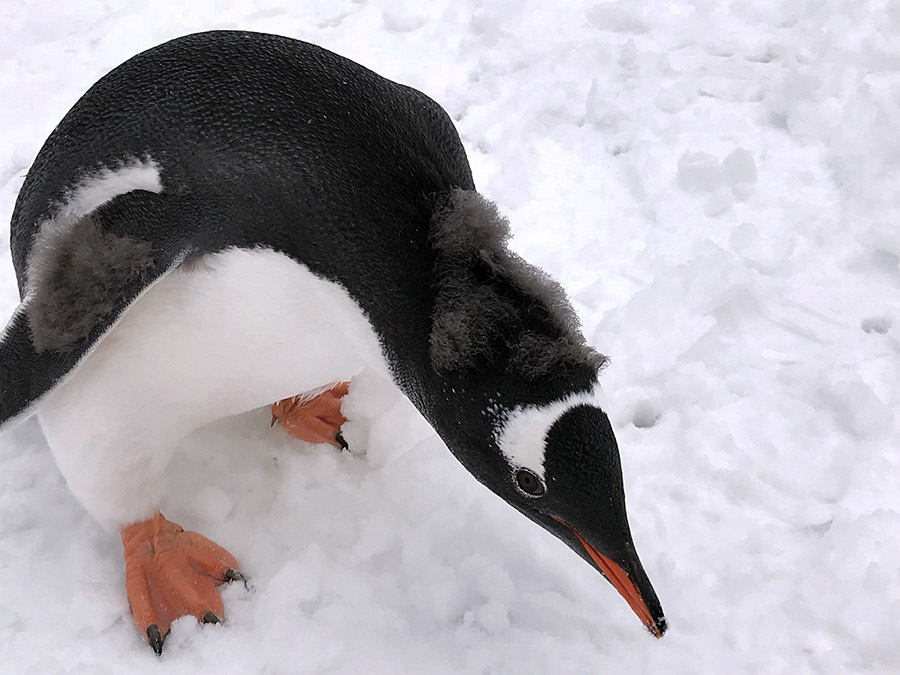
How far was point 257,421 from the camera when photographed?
1.82 m

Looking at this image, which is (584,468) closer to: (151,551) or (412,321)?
(412,321)

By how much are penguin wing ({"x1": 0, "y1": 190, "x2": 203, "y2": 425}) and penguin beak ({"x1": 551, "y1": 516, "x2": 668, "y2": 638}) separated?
675 millimetres

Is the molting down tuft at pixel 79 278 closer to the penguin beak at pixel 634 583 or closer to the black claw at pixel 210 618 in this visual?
the black claw at pixel 210 618

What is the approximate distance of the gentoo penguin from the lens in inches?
43.9

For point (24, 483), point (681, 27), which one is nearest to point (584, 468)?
point (24, 483)

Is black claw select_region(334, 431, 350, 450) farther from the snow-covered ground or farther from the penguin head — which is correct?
the penguin head

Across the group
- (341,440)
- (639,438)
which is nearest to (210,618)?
(341,440)

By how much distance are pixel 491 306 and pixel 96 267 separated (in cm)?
58

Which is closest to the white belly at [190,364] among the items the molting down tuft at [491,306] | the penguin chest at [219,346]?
the penguin chest at [219,346]

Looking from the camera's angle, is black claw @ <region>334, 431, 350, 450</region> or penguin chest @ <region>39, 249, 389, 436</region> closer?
penguin chest @ <region>39, 249, 389, 436</region>

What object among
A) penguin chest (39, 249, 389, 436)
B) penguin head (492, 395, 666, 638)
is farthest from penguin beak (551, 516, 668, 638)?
penguin chest (39, 249, 389, 436)

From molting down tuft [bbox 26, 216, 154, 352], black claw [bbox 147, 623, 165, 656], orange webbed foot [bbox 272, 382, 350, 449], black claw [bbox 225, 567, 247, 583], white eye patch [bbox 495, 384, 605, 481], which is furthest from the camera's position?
orange webbed foot [bbox 272, 382, 350, 449]

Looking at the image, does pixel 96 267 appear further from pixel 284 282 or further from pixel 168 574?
pixel 168 574

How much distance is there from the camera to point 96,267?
122 cm
